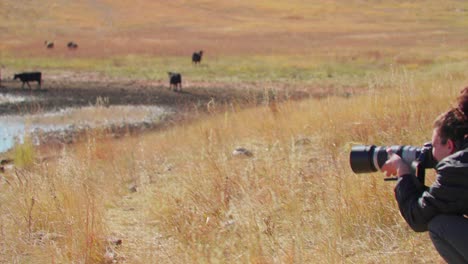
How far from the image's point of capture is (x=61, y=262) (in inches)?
187

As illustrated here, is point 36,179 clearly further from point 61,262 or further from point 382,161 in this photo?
point 382,161

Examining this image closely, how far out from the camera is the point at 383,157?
4.20m

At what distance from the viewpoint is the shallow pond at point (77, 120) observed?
17.4 m

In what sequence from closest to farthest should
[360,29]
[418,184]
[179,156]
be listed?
[418,184] < [179,156] < [360,29]

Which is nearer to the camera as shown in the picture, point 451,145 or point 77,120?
point 451,145

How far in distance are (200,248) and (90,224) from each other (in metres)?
0.88

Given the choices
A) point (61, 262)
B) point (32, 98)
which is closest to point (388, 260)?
point (61, 262)

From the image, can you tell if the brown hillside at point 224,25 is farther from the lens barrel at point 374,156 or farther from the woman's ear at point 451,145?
the woman's ear at point 451,145

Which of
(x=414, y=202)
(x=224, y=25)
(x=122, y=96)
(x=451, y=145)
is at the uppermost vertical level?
(x=451, y=145)

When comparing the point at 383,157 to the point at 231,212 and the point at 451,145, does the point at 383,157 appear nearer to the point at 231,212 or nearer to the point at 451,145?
the point at 451,145

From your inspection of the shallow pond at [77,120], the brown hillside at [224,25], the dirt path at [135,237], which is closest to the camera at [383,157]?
the dirt path at [135,237]

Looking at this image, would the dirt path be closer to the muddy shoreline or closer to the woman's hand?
the woman's hand

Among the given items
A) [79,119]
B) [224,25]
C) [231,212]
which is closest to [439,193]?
[231,212]

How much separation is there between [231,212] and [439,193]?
2128 millimetres
